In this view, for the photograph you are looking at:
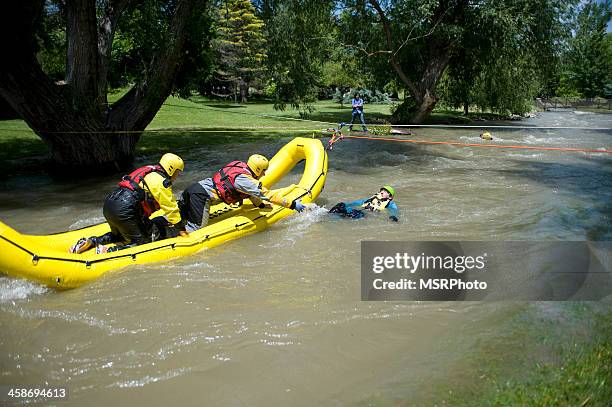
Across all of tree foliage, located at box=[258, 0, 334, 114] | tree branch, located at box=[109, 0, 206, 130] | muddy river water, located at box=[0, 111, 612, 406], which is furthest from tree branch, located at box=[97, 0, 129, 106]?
tree foliage, located at box=[258, 0, 334, 114]

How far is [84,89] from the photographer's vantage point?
10.6 meters

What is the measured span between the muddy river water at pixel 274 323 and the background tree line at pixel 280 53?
344 cm

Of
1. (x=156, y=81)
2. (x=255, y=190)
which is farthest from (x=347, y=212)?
(x=156, y=81)

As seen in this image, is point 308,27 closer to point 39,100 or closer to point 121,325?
point 39,100

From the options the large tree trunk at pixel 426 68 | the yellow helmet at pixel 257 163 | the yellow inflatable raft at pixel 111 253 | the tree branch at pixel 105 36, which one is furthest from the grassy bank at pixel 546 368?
the large tree trunk at pixel 426 68

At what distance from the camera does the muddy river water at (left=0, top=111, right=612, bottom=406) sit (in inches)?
135

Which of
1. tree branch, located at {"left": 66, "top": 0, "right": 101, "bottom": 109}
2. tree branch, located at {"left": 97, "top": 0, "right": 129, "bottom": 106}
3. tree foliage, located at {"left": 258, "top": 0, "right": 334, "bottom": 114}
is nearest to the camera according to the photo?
tree branch, located at {"left": 66, "top": 0, "right": 101, "bottom": 109}

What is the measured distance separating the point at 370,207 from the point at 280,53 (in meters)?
10.9

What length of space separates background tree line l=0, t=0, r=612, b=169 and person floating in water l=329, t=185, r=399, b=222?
6400 millimetres

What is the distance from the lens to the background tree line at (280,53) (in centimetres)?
1023

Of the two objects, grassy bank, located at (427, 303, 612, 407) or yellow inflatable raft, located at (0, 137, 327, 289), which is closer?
grassy bank, located at (427, 303, 612, 407)

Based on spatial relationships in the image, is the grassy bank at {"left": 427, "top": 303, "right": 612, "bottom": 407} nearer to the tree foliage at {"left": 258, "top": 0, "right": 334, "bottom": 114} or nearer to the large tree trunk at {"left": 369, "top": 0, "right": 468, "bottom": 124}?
the tree foliage at {"left": 258, "top": 0, "right": 334, "bottom": 114}

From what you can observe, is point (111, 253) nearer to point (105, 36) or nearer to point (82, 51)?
Result: point (82, 51)

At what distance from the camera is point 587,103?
4334 cm
